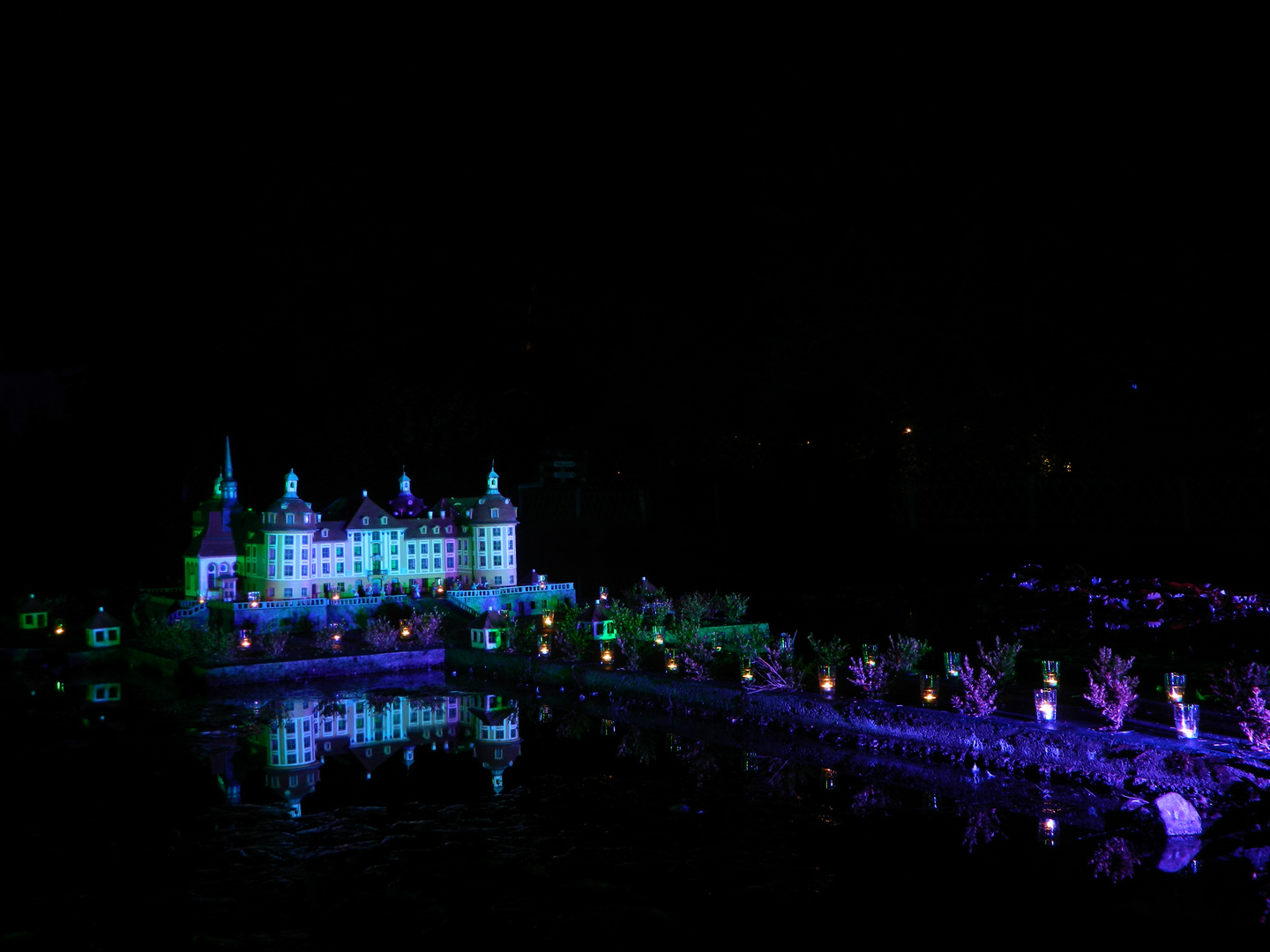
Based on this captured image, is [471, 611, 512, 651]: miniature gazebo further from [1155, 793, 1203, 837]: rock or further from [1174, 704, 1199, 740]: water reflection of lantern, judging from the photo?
[1155, 793, 1203, 837]: rock

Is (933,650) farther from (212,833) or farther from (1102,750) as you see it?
(212,833)

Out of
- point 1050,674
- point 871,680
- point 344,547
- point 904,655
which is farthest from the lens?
point 344,547

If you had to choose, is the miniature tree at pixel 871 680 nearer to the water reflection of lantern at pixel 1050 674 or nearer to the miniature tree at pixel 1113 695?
the water reflection of lantern at pixel 1050 674

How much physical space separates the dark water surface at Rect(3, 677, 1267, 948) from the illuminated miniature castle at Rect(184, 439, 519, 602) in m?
6.16

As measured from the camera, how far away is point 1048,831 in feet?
28.1

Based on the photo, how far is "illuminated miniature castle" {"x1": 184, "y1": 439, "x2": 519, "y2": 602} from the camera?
60.3 ft

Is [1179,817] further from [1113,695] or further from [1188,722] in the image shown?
[1113,695]

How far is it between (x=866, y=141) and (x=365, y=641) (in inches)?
704

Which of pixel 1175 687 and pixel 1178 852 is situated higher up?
pixel 1175 687

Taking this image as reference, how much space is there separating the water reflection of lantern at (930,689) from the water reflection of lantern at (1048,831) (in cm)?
272

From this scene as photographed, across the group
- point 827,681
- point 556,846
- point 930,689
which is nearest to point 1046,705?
point 930,689

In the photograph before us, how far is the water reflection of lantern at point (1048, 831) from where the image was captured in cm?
833

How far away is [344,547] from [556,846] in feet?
39.1

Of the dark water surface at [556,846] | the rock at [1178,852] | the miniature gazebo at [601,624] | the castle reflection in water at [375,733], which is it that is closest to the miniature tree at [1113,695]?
the dark water surface at [556,846]
